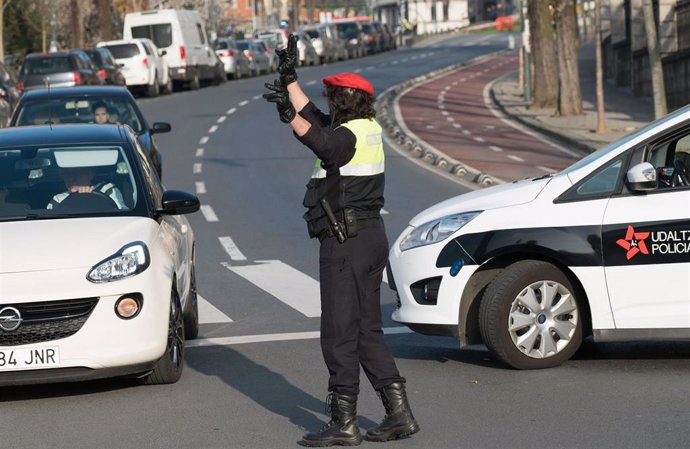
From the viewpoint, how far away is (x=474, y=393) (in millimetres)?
8031

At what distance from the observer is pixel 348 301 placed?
22.0ft

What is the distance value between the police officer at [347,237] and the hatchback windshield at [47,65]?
32.9 metres

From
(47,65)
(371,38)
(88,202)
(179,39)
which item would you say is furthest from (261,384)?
(371,38)

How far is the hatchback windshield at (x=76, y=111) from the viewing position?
59.3ft

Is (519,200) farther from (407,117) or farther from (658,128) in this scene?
(407,117)

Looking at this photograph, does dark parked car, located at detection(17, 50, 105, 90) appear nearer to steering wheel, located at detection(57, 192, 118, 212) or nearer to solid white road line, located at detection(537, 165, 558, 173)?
solid white road line, located at detection(537, 165, 558, 173)

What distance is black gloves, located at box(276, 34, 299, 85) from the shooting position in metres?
6.54

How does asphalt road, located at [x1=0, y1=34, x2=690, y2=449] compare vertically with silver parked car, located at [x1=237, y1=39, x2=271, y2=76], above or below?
above

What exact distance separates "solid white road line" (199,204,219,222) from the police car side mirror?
11156 mm

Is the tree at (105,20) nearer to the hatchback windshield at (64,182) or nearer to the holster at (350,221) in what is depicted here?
the hatchback windshield at (64,182)

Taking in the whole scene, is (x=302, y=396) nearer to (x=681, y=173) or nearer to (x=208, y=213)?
(x=681, y=173)

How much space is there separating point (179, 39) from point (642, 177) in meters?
42.1

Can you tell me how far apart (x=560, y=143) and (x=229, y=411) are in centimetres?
2183

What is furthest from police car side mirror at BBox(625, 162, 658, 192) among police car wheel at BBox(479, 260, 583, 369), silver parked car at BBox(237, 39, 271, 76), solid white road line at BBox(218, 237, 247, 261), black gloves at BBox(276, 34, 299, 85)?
silver parked car at BBox(237, 39, 271, 76)
